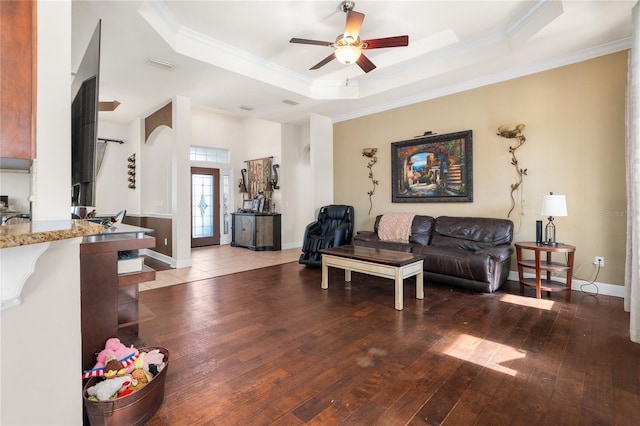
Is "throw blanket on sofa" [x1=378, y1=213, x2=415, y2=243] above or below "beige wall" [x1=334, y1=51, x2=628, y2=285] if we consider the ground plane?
below

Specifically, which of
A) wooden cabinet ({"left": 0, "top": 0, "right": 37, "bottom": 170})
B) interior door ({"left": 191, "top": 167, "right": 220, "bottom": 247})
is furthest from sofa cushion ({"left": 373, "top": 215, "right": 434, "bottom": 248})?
interior door ({"left": 191, "top": 167, "right": 220, "bottom": 247})

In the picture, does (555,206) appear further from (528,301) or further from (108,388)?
(108,388)

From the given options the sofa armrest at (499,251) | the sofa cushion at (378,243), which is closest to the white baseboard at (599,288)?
the sofa armrest at (499,251)

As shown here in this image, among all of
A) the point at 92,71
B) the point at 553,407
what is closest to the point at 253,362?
the point at 553,407

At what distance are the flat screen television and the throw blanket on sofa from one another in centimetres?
391

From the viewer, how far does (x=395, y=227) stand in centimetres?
469

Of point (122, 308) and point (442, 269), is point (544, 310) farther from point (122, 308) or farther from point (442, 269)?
point (122, 308)

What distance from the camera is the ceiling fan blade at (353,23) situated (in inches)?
105

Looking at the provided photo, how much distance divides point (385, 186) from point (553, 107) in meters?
2.55

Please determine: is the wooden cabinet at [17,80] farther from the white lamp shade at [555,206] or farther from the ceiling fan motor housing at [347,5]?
the white lamp shade at [555,206]

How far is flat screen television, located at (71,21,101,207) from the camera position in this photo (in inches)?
54.7

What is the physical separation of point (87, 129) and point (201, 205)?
20.2 ft

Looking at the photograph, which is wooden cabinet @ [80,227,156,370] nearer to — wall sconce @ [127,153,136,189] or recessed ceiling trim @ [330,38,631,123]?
recessed ceiling trim @ [330,38,631,123]

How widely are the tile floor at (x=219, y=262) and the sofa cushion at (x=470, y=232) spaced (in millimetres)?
2630
